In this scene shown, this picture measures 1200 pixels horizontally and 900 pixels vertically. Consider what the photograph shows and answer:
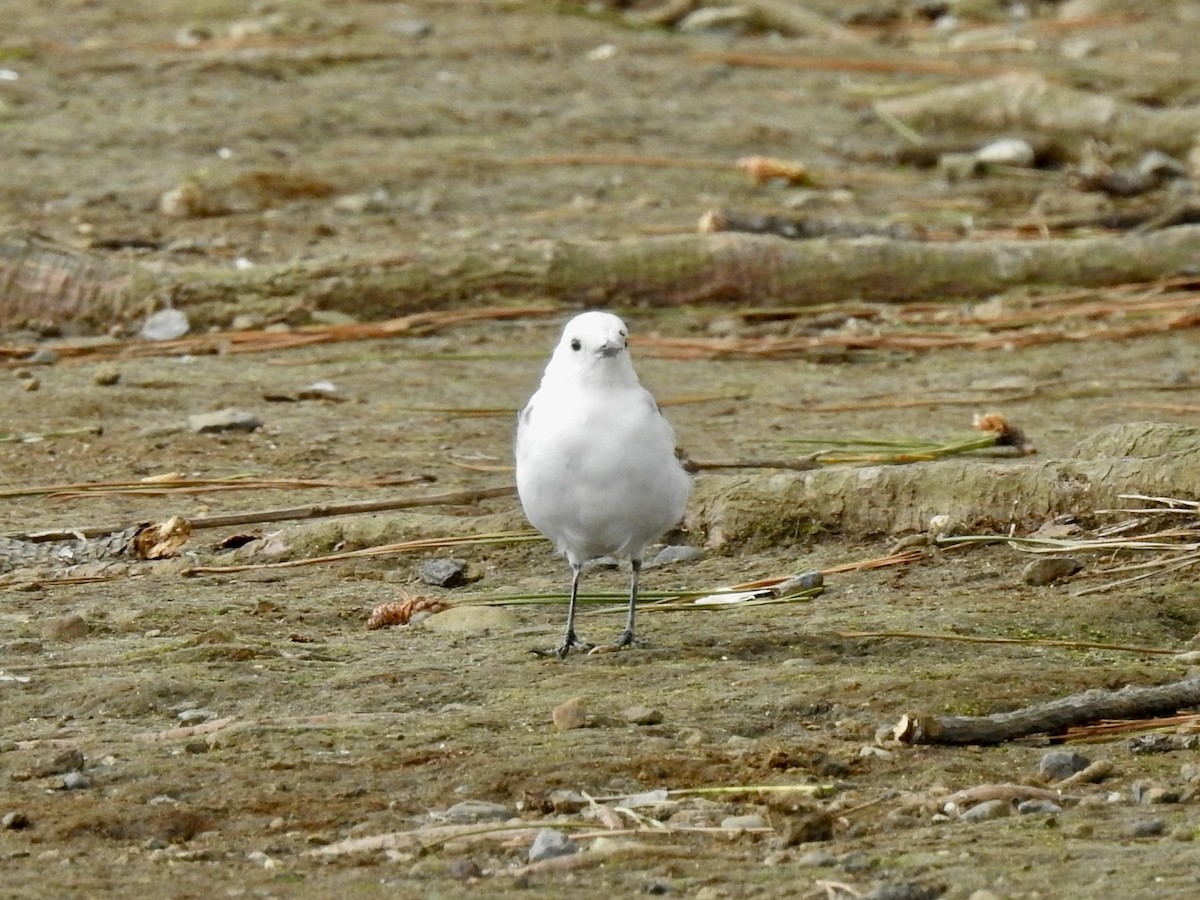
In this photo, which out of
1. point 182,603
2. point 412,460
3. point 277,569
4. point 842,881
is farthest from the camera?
point 412,460

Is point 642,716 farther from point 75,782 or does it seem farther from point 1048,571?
point 1048,571

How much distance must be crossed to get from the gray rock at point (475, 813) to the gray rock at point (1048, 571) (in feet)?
6.43

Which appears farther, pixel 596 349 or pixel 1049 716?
pixel 596 349

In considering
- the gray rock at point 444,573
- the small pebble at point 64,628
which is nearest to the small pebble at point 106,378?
the gray rock at point 444,573

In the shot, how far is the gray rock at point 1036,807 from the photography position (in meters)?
3.41

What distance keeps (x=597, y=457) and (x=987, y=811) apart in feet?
4.56

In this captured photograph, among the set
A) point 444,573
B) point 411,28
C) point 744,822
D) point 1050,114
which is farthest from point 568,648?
point 411,28

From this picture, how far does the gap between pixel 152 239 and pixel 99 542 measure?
399 centimetres

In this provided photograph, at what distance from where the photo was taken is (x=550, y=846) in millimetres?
3238

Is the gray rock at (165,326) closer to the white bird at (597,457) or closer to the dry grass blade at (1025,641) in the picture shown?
the white bird at (597,457)

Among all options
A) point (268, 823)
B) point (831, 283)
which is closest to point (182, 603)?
point (268, 823)

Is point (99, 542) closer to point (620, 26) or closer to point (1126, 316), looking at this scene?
point (1126, 316)

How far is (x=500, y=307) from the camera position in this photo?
8461mm

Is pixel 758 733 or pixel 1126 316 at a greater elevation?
pixel 758 733
